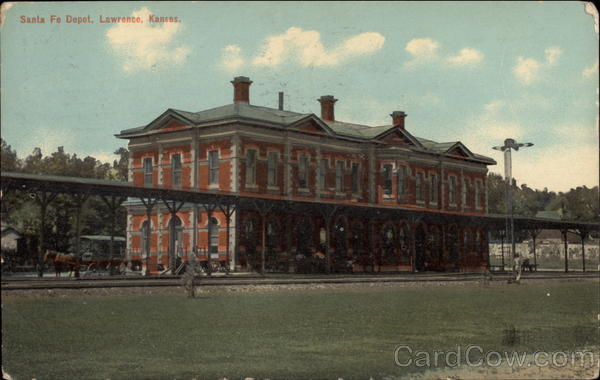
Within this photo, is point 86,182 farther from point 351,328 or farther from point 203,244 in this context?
point 203,244

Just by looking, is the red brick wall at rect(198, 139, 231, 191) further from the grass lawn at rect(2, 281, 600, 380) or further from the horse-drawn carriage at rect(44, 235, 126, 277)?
the grass lawn at rect(2, 281, 600, 380)

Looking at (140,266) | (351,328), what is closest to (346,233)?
(140,266)

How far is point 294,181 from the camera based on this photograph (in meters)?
34.8

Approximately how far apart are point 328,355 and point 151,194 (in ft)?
49.3

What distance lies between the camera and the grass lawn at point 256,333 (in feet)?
26.4

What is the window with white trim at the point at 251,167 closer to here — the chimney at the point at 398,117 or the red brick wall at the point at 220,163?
the red brick wall at the point at 220,163

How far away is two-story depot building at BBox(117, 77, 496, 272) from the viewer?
31.9m

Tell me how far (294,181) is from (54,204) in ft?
38.6

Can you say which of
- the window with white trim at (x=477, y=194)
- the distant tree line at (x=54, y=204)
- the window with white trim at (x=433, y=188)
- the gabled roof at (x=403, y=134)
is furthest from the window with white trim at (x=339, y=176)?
the window with white trim at (x=477, y=194)

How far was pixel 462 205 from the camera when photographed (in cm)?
4328

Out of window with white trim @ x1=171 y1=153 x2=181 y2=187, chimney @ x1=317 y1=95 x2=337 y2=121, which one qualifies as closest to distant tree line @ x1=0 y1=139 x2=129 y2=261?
window with white trim @ x1=171 y1=153 x2=181 y2=187

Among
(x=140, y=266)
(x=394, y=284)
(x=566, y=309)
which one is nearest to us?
(x=566, y=309)

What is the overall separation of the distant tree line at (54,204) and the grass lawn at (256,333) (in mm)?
3793

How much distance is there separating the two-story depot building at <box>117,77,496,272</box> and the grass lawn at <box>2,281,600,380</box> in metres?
11.8
